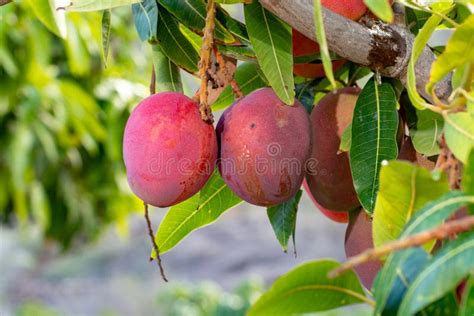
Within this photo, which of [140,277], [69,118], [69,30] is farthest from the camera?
[140,277]

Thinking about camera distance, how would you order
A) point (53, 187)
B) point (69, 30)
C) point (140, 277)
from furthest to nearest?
point (140, 277), point (53, 187), point (69, 30)

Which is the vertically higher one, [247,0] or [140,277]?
[247,0]

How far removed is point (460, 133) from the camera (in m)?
0.48

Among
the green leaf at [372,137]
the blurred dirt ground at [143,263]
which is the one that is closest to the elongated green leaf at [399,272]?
the green leaf at [372,137]

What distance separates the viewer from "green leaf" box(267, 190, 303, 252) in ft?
2.54

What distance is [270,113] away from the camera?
0.65m

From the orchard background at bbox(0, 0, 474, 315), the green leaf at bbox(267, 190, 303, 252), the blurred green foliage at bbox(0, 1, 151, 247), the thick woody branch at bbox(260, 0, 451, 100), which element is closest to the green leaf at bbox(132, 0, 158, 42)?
the orchard background at bbox(0, 0, 474, 315)

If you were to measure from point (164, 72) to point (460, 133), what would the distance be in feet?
1.11

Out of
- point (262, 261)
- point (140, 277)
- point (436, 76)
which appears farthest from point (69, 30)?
point (140, 277)

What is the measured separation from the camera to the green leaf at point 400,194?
461 millimetres

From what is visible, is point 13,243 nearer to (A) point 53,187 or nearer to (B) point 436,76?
(A) point 53,187

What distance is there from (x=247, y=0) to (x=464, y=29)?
0.69 feet

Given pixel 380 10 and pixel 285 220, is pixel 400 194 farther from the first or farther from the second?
pixel 285 220

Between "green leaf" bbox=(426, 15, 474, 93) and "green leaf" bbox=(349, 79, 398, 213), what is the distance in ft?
0.59
